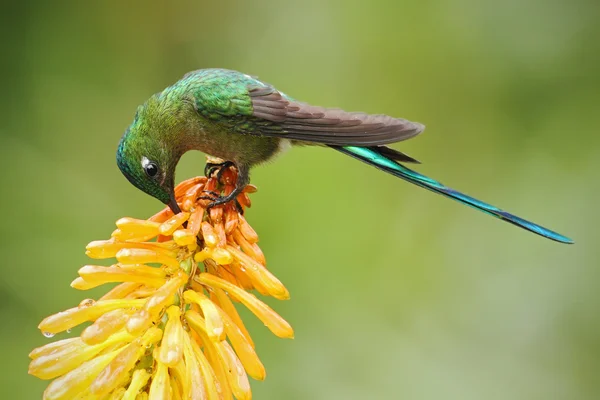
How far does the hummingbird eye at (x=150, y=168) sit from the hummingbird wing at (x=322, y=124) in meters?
0.60

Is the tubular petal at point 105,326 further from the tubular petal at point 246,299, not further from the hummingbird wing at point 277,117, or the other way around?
the hummingbird wing at point 277,117

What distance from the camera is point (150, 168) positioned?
3062mm

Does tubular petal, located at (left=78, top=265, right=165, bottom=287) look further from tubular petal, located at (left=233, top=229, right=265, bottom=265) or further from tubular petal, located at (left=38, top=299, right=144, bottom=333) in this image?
tubular petal, located at (left=233, top=229, right=265, bottom=265)

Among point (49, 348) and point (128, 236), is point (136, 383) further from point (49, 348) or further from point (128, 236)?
point (128, 236)

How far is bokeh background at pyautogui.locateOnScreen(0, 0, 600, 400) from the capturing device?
4.46m

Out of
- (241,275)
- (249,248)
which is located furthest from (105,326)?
(249,248)

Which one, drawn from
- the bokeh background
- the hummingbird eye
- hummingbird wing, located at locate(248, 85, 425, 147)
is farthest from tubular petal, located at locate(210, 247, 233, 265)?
the bokeh background

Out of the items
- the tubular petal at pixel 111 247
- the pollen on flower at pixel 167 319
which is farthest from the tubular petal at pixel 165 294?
the tubular petal at pixel 111 247

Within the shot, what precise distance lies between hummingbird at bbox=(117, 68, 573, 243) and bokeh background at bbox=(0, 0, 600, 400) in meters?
1.10

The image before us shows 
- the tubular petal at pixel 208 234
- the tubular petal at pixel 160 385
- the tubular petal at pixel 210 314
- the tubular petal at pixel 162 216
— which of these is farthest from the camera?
the tubular petal at pixel 162 216

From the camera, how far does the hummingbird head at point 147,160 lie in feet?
9.84

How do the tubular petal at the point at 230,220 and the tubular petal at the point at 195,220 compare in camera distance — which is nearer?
the tubular petal at the point at 195,220

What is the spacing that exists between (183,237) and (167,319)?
0.28 metres

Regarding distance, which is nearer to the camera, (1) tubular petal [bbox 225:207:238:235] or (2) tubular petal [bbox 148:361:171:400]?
(2) tubular petal [bbox 148:361:171:400]
